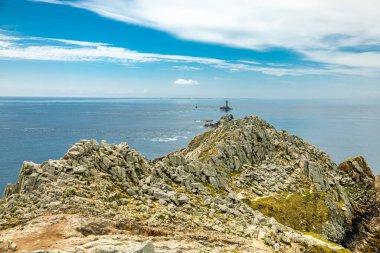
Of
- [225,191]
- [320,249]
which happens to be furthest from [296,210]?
[320,249]

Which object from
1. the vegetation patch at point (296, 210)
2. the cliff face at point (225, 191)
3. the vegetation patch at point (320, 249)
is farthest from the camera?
the vegetation patch at point (296, 210)

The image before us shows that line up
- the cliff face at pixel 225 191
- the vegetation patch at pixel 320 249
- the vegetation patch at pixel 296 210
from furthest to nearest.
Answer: the vegetation patch at pixel 296 210, the vegetation patch at pixel 320 249, the cliff face at pixel 225 191

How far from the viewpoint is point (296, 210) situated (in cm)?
6206

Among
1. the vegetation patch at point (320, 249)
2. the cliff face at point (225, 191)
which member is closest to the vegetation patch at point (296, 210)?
the cliff face at point (225, 191)

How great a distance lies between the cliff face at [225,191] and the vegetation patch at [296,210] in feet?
0.65

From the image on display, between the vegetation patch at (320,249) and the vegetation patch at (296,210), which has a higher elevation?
the vegetation patch at (320,249)

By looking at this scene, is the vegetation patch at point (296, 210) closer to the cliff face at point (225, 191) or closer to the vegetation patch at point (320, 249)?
the cliff face at point (225, 191)

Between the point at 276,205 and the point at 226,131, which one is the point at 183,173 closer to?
the point at 276,205

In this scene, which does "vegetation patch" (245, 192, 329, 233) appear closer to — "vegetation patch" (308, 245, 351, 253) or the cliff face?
the cliff face

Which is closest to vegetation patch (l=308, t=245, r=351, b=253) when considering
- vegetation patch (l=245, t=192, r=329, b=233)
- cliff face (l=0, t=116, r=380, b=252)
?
cliff face (l=0, t=116, r=380, b=252)

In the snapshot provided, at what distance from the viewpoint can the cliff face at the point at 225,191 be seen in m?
32.2

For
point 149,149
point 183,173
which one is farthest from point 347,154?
point 183,173

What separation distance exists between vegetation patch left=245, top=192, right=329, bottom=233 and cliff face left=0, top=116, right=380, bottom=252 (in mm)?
197

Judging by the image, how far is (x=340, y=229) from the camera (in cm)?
6359
